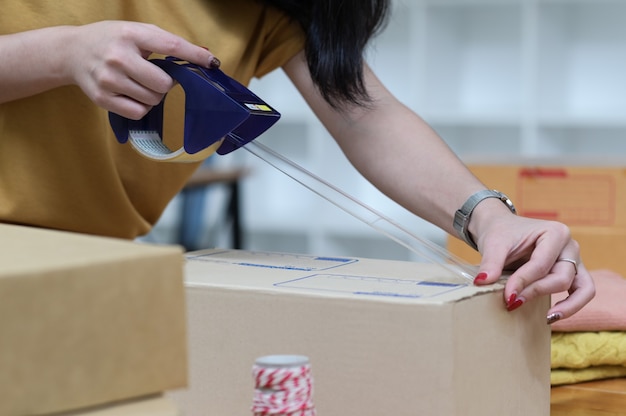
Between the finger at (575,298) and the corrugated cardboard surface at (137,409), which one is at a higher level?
the finger at (575,298)

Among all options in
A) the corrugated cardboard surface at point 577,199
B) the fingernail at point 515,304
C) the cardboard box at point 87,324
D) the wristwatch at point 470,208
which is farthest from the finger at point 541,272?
the corrugated cardboard surface at point 577,199

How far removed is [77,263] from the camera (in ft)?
1.80

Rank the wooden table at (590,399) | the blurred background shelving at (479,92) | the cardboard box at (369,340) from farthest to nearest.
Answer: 1. the blurred background shelving at (479,92)
2. the wooden table at (590,399)
3. the cardboard box at (369,340)

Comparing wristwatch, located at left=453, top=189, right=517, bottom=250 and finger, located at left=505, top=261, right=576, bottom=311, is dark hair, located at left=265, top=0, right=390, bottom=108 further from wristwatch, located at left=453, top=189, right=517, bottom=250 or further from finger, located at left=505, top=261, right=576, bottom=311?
finger, located at left=505, top=261, right=576, bottom=311

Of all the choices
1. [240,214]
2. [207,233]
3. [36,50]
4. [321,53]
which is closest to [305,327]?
[36,50]

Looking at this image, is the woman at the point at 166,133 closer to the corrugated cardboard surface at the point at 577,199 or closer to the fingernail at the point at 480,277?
the fingernail at the point at 480,277

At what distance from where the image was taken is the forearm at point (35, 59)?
90 cm

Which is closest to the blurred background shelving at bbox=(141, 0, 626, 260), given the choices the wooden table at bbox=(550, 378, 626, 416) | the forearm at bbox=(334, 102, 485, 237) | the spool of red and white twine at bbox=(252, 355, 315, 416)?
the forearm at bbox=(334, 102, 485, 237)

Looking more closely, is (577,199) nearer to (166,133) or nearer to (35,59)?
(166,133)

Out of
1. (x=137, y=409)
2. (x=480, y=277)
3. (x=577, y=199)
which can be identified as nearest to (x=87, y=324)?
(x=137, y=409)

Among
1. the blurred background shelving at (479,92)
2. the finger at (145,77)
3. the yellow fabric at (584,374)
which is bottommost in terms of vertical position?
the yellow fabric at (584,374)

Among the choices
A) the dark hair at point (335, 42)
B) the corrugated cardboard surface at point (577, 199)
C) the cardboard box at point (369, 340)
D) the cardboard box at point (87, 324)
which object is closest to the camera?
the cardboard box at point (87, 324)

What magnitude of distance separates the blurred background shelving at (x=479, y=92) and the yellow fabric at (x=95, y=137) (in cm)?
202

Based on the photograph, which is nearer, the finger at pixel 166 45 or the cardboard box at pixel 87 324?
the cardboard box at pixel 87 324
